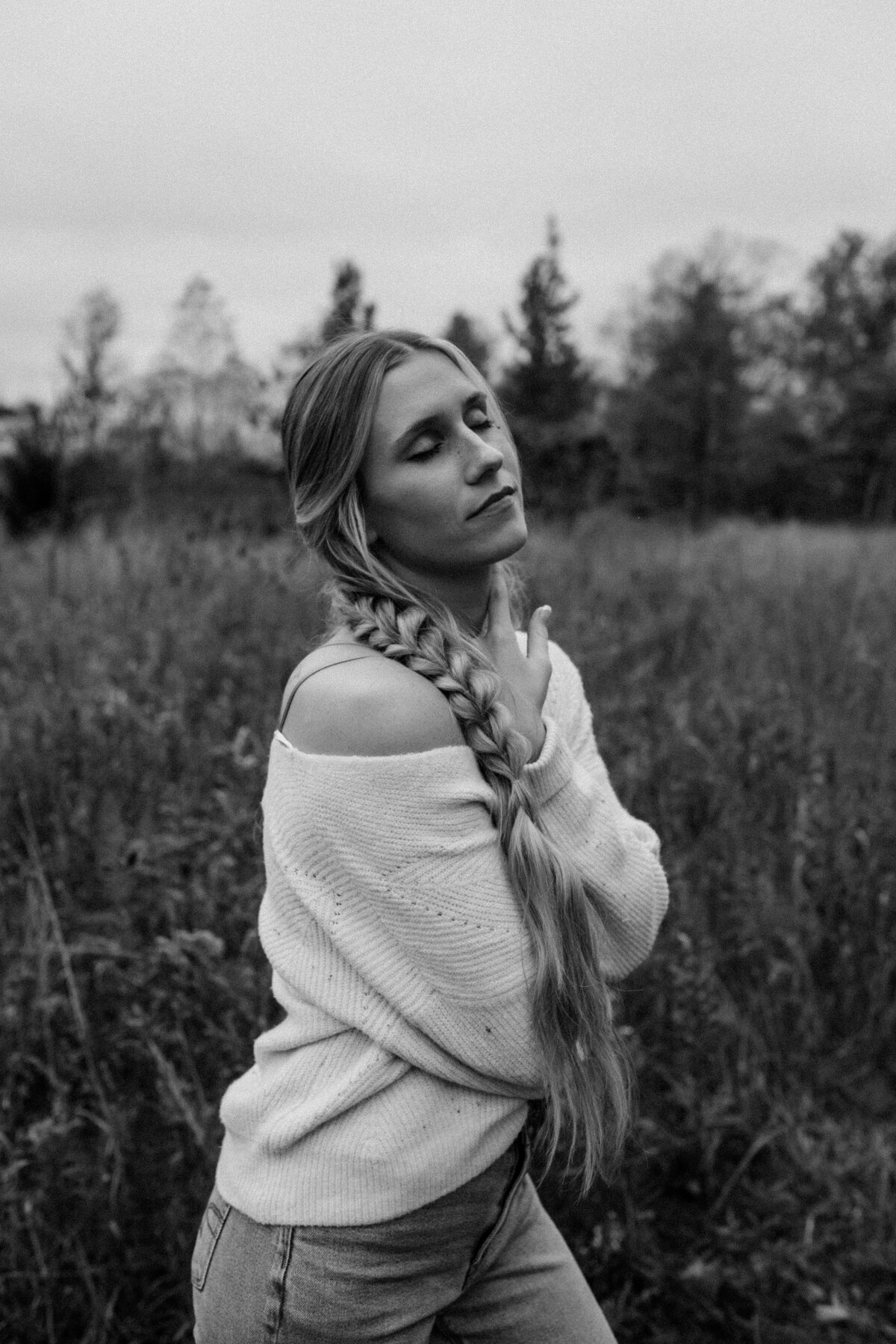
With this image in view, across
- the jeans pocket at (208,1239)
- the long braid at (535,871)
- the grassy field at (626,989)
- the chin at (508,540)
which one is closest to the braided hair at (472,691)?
the long braid at (535,871)

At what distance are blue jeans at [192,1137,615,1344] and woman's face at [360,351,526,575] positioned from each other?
789 millimetres

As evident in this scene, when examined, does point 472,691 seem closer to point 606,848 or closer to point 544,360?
point 606,848

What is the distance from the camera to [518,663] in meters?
1.57

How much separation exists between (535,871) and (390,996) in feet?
0.74

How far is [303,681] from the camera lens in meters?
1.40

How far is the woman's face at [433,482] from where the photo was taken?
58.3 inches

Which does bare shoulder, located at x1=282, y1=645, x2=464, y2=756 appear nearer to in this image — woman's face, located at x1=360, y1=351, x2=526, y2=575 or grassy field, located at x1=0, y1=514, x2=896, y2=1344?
woman's face, located at x1=360, y1=351, x2=526, y2=575

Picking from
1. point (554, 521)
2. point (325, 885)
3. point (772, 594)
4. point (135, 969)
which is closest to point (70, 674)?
point (135, 969)

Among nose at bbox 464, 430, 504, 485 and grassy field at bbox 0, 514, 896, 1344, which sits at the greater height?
nose at bbox 464, 430, 504, 485

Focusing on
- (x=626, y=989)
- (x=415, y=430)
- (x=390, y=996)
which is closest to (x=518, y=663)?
(x=415, y=430)

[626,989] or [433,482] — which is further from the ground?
[433,482]

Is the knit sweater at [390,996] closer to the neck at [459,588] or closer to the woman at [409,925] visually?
the woman at [409,925]

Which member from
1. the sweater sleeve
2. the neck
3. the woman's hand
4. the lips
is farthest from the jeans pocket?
the lips

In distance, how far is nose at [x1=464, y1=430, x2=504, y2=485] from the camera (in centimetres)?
149
